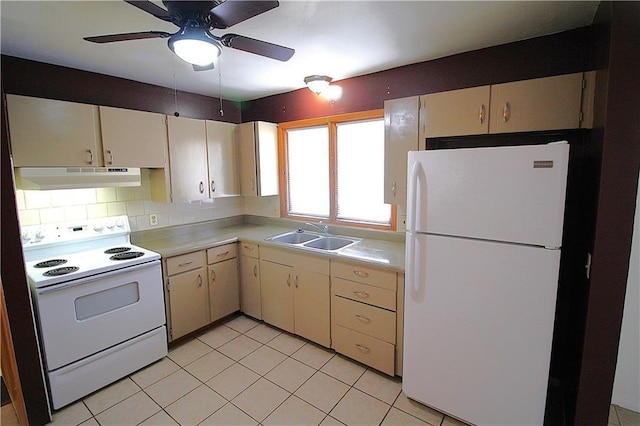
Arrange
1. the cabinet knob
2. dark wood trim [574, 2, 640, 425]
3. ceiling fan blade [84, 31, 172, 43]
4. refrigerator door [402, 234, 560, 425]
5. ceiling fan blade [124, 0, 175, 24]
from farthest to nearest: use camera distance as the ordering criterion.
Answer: the cabinet knob < refrigerator door [402, 234, 560, 425] < ceiling fan blade [84, 31, 172, 43] < dark wood trim [574, 2, 640, 425] < ceiling fan blade [124, 0, 175, 24]

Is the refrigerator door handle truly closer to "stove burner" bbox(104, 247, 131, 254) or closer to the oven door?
the oven door

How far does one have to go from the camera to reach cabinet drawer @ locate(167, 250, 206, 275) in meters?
2.58

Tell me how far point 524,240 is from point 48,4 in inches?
101

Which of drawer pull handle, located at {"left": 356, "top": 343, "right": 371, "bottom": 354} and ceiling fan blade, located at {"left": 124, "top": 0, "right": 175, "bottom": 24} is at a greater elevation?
ceiling fan blade, located at {"left": 124, "top": 0, "right": 175, "bottom": 24}

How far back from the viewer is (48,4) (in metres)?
1.49

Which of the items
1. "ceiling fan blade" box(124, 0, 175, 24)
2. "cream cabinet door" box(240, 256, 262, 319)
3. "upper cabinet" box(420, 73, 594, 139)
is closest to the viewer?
"ceiling fan blade" box(124, 0, 175, 24)

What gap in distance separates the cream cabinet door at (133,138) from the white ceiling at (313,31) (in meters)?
0.36

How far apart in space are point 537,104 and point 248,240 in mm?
2442

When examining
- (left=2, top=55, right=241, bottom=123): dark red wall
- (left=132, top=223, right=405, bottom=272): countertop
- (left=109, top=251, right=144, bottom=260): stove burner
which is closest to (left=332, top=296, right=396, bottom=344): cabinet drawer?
(left=132, top=223, right=405, bottom=272): countertop

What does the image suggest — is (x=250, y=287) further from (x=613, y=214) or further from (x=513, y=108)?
(x=613, y=214)

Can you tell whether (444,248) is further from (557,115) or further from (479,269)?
(557,115)

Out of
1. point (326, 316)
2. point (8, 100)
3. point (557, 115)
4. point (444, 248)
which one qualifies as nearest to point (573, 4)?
point (557, 115)

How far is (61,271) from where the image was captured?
201 centimetres

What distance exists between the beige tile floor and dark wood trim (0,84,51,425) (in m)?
0.21
